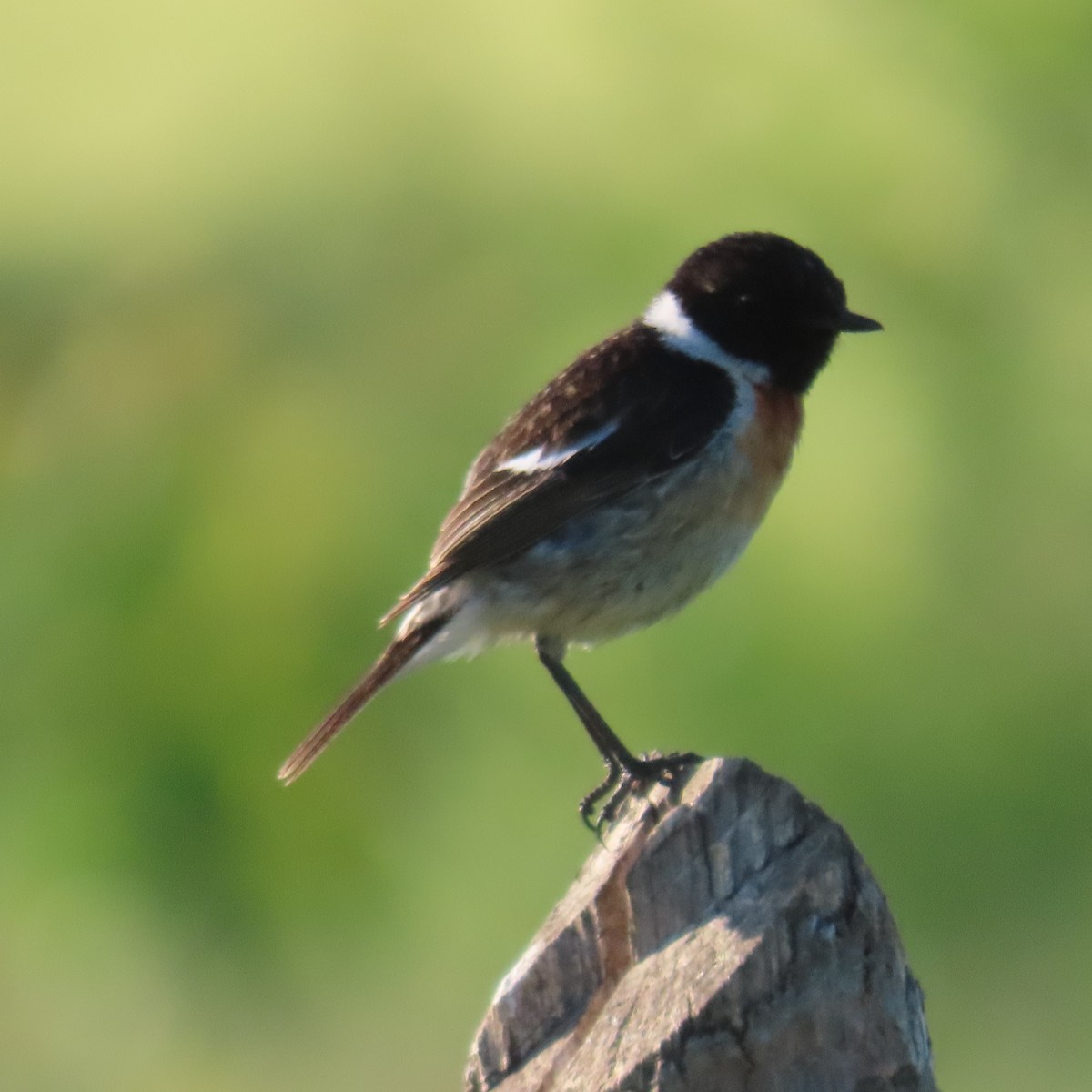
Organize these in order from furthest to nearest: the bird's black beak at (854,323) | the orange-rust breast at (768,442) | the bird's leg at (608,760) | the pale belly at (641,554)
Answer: the bird's black beak at (854,323) → the orange-rust breast at (768,442) → the pale belly at (641,554) → the bird's leg at (608,760)

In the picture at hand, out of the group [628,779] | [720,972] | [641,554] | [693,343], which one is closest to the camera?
[720,972]

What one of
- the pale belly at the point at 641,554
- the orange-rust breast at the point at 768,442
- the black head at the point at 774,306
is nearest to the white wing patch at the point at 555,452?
the pale belly at the point at 641,554

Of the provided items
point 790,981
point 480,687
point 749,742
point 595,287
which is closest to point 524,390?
point 595,287

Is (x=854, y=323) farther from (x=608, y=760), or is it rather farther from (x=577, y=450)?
(x=608, y=760)

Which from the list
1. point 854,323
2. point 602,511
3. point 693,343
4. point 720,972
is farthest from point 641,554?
point 720,972

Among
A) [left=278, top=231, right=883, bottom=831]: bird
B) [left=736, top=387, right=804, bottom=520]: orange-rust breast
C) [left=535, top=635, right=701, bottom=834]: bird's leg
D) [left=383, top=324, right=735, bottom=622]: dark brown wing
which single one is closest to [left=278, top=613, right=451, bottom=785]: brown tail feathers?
[left=278, top=231, right=883, bottom=831]: bird

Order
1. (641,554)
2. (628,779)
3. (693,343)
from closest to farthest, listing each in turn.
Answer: (628,779) → (641,554) → (693,343)

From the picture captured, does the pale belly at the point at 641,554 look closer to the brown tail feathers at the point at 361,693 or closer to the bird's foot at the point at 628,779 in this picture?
the brown tail feathers at the point at 361,693
